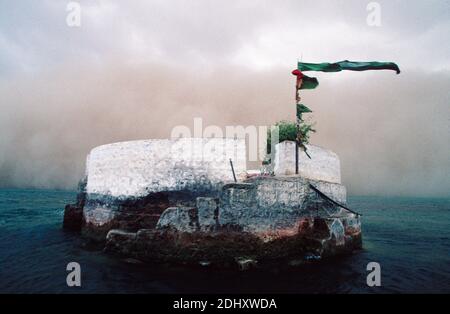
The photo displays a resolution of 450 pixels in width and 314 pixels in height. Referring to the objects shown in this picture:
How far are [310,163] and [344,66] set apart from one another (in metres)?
6.04

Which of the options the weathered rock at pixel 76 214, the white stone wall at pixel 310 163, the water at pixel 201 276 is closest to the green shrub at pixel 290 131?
the white stone wall at pixel 310 163

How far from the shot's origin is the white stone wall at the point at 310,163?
46.0 feet

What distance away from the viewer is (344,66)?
1427 centimetres

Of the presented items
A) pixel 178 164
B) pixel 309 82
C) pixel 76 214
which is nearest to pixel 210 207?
pixel 178 164

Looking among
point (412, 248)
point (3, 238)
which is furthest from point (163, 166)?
point (412, 248)

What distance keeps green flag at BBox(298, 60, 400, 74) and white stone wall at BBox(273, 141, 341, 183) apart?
15.0 feet

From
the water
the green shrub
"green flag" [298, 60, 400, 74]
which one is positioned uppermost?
"green flag" [298, 60, 400, 74]

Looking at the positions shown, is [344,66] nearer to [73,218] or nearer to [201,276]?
[201,276]

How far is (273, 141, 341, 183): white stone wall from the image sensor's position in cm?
1402

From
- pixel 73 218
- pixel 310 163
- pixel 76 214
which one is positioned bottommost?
pixel 73 218

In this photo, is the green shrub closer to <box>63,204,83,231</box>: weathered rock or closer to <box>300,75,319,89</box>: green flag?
<box>300,75,319,89</box>: green flag

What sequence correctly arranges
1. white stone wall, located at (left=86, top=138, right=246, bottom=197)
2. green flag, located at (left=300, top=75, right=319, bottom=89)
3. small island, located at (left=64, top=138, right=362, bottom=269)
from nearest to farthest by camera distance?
small island, located at (left=64, top=138, right=362, bottom=269), white stone wall, located at (left=86, top=138, right=246, bottom=197), green flag, located at (left=300, top=75, right=319, bottom=89)

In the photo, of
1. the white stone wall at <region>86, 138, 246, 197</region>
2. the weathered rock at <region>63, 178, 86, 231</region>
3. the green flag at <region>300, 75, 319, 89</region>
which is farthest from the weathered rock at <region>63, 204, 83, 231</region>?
the green flag at <region>300, 75, 319, 89</region>

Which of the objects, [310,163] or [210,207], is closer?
[210,207]
